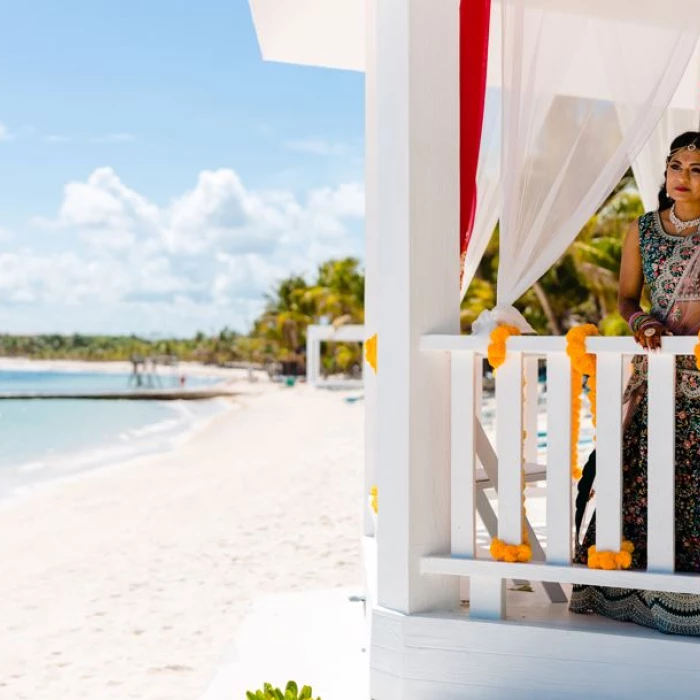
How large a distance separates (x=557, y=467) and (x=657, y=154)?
2.08 metres

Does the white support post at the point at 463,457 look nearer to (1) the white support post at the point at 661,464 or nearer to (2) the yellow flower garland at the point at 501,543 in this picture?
(2) the yellow flower garland at the point at 501,543

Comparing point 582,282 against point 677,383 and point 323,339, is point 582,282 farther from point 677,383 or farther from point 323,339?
point 677,383

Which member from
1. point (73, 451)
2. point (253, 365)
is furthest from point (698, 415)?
point (253, 365)

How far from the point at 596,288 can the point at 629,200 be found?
2.30 metres

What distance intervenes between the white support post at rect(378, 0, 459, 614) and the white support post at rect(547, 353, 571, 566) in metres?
0.34

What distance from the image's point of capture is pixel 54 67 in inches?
3425

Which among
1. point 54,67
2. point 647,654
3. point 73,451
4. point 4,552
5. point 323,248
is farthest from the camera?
point 323,248

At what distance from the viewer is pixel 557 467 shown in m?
2.92

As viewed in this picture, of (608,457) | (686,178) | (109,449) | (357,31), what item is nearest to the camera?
(608,457)

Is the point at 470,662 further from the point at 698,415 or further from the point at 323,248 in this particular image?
the point at 323,248

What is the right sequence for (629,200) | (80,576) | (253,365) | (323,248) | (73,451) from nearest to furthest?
1. (80,576)
2. (629,200)
3. (73,451)
4. (253,365)
5. (323,248)

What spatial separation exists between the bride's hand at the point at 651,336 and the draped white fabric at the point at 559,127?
1.43 ft

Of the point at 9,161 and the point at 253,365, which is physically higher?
the point at 9,161

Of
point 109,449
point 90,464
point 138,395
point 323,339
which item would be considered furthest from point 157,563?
point 138,395
